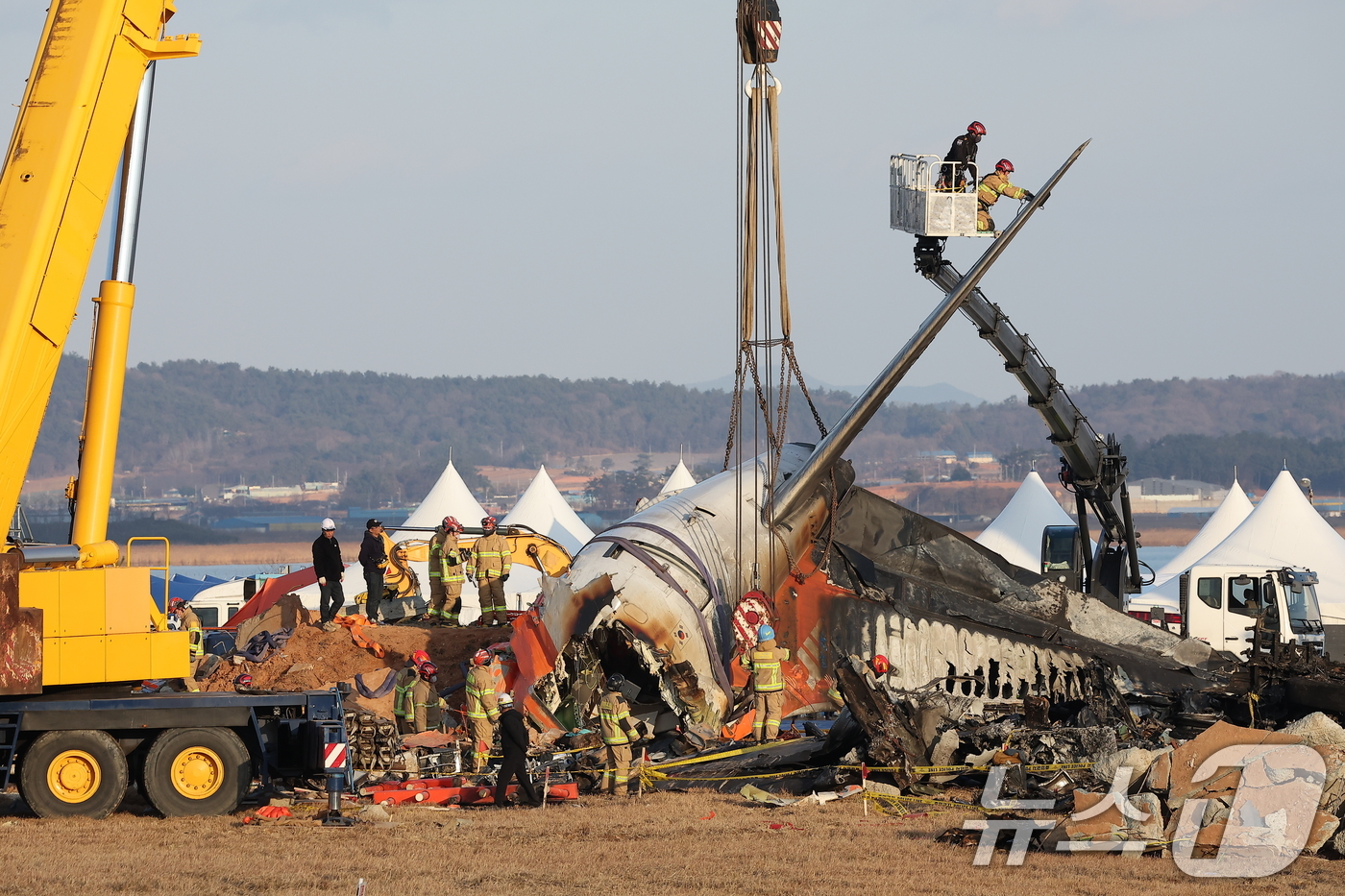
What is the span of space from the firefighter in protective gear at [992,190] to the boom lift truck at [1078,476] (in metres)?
0.13

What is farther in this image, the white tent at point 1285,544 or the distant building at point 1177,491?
the distant building at point 1177,491

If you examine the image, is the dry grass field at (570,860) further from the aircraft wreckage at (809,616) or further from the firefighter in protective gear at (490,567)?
the firefighter in protective gear at (490,567)

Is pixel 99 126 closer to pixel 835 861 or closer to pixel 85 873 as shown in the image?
pixel 85 873

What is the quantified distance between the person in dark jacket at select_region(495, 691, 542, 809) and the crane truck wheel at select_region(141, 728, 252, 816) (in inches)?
95.5

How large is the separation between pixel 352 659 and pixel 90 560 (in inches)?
305

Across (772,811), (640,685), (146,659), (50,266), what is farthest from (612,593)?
(50,266)

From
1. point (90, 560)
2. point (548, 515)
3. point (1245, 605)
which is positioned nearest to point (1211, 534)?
point (1245, 605)

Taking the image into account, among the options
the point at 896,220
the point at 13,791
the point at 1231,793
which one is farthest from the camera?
the point at 896,220

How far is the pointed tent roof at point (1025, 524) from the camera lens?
43.4m

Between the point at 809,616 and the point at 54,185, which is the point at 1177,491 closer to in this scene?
the point at 809,616

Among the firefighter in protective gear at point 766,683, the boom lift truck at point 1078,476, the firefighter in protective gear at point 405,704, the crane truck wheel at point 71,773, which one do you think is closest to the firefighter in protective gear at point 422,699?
the firefighter in protective gear at point 405,704

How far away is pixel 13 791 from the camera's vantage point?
15.9 meters

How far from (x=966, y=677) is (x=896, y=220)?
6.97 metres

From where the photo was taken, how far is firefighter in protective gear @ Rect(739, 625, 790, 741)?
714 inches
